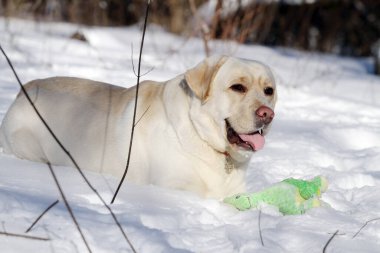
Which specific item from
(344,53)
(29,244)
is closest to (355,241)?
(29,244)

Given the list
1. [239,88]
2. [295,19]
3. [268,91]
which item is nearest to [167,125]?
[239,88]

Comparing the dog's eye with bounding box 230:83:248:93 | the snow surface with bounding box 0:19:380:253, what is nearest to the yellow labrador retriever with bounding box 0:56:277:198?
the dog's eye with bounding box 230:83:248:93

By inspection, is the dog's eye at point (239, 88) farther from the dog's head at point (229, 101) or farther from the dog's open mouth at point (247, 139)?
the dog's open mouth at point (247, 139)

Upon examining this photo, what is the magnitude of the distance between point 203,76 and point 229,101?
0.21m

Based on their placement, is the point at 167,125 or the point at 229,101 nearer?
the point at 229,101

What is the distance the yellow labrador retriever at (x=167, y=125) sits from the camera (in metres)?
3.94

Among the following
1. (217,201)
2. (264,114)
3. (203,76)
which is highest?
(203,76)

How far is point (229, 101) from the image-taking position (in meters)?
3.92

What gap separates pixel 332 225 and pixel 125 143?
1.40m

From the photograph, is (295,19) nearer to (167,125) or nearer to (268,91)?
(268,91)

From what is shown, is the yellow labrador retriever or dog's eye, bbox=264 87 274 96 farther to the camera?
dog's eye, bbox=264 87 274 96

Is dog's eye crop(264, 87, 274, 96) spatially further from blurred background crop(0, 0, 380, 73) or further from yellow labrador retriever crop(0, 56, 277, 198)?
blurred background crop(0, 0, 380, 73)

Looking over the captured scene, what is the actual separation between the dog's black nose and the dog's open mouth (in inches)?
5.8

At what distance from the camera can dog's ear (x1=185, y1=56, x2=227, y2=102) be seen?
3.94m
